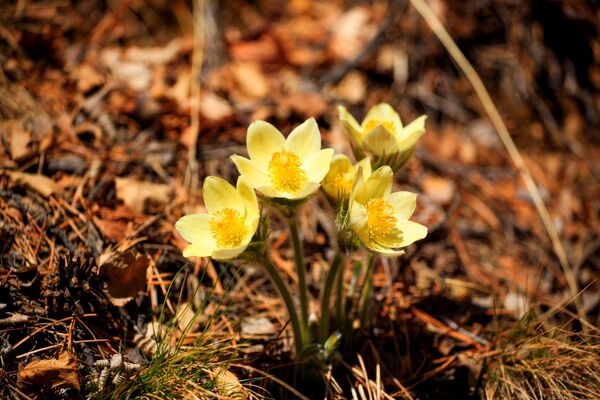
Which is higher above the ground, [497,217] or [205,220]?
[205,220]

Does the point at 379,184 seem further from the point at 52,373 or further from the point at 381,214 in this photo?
the point at 52,373

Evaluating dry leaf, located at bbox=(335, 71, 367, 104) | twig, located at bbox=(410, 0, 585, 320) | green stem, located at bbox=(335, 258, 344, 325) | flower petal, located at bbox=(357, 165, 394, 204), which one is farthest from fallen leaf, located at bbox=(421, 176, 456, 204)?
flower petal, located at bbox=(357, 165, 394, 204)

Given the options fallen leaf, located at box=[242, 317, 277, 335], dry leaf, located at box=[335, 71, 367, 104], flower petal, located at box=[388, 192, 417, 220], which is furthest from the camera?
→ dry leaf, located at box=[335, 71, 367, 104]

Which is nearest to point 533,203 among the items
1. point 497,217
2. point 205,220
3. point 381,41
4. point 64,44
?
point 497,217

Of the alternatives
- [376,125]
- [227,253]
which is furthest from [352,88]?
[227,253]

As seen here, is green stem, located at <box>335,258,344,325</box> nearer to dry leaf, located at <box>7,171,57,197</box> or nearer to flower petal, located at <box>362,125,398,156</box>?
flower petal, located at <box>362,125,398,156</box>

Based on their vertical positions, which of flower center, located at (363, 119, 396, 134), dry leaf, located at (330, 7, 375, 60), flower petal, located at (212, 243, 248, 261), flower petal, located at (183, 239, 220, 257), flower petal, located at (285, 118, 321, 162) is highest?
dry leaf, located at (330, 7, 375, 60)

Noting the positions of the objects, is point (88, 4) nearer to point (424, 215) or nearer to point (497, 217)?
point (424, 215)
